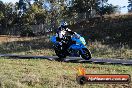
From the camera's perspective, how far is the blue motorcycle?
11680 millimetres

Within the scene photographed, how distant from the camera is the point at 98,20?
6219 centimetres

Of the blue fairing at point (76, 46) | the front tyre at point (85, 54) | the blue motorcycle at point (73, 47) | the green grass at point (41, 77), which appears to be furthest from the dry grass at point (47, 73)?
the front tyre at point (85, 54)

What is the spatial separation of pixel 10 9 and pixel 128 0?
39.8m

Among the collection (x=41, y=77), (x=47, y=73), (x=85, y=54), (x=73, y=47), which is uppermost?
(x=73, y=47)

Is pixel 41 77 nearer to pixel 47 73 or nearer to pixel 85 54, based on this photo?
pixel 47 73

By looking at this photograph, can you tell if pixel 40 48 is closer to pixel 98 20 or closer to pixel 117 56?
pixel 117 56

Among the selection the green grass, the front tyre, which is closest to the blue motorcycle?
the front tyre

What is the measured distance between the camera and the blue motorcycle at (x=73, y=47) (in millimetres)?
11680

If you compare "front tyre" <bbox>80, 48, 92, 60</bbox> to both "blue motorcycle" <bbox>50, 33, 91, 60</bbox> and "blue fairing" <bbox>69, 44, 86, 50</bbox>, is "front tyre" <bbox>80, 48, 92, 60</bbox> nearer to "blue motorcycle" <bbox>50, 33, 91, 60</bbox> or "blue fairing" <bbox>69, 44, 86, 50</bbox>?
"blue motorcycle" <bbox>50, 33, 91, 60</bbox>

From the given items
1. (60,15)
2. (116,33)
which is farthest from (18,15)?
(116,33)

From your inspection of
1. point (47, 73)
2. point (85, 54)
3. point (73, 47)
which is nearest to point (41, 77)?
point (47, 73)

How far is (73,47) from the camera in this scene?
39.0 ft

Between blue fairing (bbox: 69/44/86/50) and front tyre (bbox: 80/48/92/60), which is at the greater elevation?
blue fairing (bbox: 69/44/86/50)

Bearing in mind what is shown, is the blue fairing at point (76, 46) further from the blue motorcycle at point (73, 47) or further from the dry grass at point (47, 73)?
the dry grass at point (47, 73)
